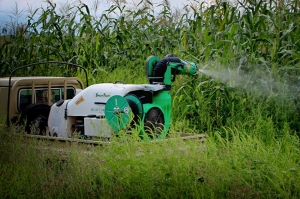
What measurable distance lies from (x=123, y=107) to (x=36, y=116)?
5.44 feet

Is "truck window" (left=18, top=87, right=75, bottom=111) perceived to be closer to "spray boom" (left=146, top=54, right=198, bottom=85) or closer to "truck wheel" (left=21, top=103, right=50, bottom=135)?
"truck wheel" (left=21, top=103, right=50, bottom=135)

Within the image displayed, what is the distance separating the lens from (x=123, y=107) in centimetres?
543

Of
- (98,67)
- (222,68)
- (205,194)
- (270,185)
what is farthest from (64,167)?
(98,67)

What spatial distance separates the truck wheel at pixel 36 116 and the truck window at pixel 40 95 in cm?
23

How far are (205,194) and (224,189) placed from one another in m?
0.15

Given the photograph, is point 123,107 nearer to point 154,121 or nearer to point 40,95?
point 154,121

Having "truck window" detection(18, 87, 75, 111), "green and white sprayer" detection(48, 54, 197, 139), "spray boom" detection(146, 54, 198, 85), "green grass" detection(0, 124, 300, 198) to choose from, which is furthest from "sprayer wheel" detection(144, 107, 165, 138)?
"truck window" detection(18, 87, 75, 111)

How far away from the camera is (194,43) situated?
25.6 feet

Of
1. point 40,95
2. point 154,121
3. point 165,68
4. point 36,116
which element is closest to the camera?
point 154,121

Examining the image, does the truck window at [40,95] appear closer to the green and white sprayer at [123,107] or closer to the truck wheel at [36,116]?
the truck wheel at [36,116]

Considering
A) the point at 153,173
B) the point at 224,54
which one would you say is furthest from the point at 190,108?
the point at 153,173

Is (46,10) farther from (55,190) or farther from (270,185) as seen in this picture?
(270,185)

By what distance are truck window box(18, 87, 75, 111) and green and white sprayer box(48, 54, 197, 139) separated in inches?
24.0

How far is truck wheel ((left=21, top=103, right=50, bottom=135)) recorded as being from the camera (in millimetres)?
6519
